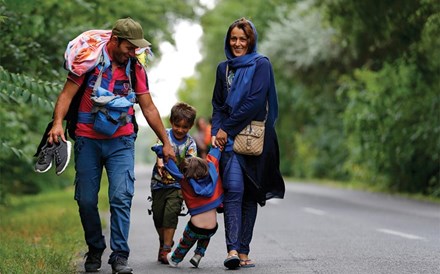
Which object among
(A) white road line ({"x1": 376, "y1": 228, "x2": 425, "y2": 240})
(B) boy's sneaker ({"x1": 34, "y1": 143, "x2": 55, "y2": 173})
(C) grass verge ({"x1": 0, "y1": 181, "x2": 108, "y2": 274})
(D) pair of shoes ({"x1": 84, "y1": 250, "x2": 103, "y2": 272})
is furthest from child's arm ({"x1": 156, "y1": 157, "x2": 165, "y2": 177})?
(A) white road line ({"x1": 376, "y1": 228, "x2": 425, "y2": 240})

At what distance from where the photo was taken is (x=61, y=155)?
7.37m

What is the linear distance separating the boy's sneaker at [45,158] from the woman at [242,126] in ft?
4.50

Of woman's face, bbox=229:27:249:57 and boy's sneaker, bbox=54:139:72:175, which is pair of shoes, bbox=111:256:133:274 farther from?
woman's face, bbox=229:27:249:57

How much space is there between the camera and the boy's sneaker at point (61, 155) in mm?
7336

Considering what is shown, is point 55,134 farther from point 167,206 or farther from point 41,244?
point 41,244

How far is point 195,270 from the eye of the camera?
8.09 m

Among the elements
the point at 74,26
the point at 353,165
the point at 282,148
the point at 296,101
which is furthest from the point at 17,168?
the point at 282,148

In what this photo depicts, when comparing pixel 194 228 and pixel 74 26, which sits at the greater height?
pixel 74 26

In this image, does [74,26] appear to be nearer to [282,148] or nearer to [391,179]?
[391,179]

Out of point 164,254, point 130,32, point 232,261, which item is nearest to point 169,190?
point 164,254

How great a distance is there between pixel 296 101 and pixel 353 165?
13084 mm

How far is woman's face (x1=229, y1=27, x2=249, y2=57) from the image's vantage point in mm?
8047

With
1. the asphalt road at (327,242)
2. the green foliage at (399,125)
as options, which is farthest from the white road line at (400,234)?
the green foliage at (399,125)

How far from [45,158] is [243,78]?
66.1 inches
